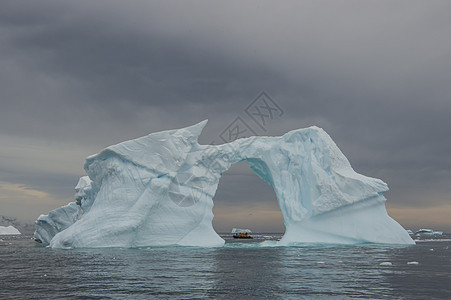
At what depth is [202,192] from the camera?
31.2 m

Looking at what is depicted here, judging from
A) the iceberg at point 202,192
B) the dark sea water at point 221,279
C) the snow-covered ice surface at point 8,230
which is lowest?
the dark sea water at point 221,279

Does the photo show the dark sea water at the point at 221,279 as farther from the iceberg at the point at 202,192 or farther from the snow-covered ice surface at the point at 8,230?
the snow-covered ice surface at the point at 8,230

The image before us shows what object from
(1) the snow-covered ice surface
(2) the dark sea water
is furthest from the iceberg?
(1) the snow-covered ice surface

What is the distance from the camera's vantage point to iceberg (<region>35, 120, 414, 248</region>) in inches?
1113

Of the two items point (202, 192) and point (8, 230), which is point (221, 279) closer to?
point (202, 192)

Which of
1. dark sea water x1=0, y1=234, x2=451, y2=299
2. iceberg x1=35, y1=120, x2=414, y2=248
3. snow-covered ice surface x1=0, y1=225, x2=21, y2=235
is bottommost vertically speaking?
dark sea water x1=0, y1=234, x2=451, y2=299

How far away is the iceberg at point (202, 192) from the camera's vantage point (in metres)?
28.3

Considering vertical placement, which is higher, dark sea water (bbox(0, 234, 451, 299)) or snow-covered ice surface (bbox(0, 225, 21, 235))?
snow-covered ice surface (bbox(0, 225, 21, 235))

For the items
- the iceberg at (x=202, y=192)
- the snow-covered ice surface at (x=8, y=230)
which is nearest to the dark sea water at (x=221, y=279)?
the iceberg at (x=202, y=192)

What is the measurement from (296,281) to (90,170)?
2075 cm

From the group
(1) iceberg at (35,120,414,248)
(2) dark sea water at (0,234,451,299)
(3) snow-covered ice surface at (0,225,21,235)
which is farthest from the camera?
(3) snow-covered ice surface at (0,225,21,235)

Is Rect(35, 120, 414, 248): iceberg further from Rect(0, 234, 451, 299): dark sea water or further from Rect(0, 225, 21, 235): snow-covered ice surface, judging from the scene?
Rect(0, 225, 21, 235): snow-covered ice surface

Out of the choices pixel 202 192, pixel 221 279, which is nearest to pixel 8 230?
pixel 202 192

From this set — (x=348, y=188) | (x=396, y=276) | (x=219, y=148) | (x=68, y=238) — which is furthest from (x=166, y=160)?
(x=396, y=276)
